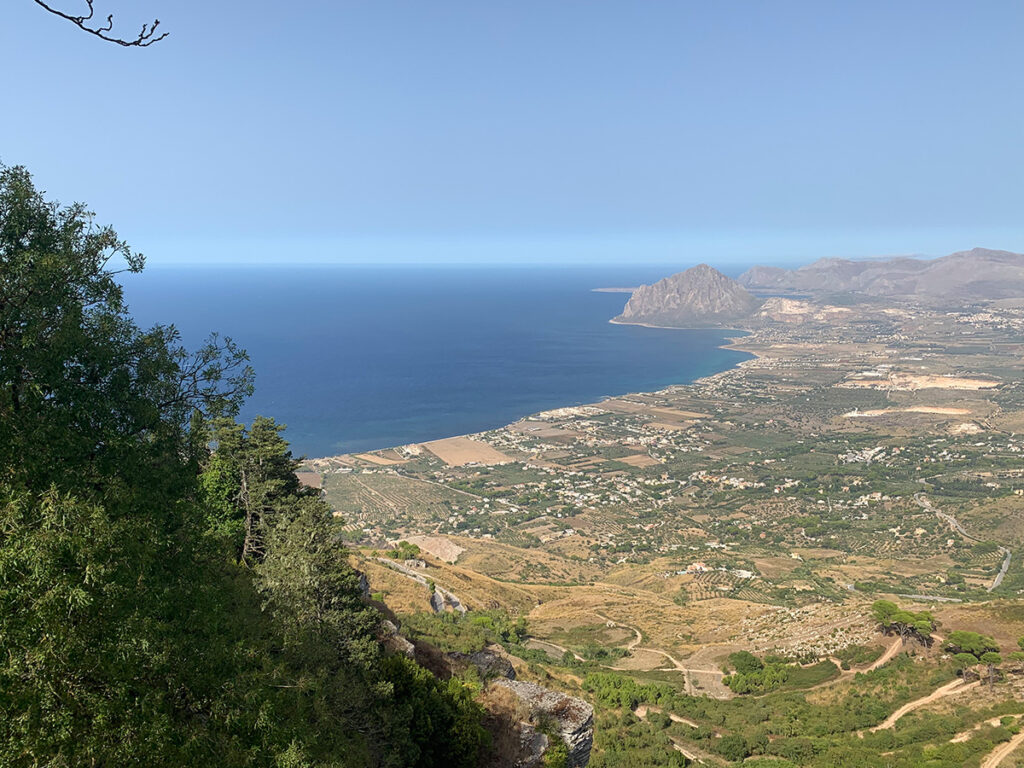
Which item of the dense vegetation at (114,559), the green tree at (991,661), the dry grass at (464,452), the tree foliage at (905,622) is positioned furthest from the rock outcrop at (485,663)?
the dry grass at (464,452)

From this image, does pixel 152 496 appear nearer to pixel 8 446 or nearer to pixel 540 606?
pixel 8 446

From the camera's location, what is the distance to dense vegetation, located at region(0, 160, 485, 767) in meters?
6.38

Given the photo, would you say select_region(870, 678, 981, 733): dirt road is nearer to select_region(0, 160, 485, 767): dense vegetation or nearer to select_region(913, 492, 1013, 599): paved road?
select_region(0, 160, 485, 767): dense vegetation

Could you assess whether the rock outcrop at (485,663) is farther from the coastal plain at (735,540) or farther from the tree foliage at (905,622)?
the tree foliage at (905,622)

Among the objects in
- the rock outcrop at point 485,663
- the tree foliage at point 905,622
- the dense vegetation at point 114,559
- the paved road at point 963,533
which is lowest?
the paved road at point 963,533

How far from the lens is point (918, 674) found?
33875mm

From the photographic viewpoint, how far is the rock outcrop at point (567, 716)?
19359 mm

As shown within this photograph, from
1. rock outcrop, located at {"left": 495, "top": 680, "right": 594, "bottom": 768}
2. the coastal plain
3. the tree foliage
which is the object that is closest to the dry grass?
the coastal plain

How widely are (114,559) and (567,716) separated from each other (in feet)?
57.0

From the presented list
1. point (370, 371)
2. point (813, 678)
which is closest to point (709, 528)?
point (813, 678)

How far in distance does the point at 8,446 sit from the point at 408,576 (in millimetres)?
34978

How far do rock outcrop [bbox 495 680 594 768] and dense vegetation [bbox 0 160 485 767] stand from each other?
32.6 ft

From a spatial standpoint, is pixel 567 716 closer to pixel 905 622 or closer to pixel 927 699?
pixel 927 699

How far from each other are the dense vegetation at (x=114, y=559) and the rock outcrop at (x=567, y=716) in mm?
9948
